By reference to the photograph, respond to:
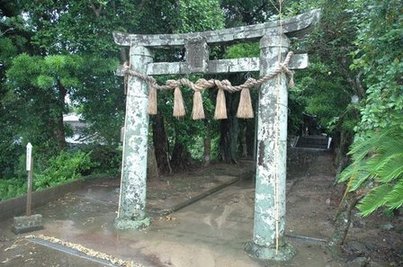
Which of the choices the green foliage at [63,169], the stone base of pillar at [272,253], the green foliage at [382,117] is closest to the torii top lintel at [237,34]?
the green foliage at [382,117]

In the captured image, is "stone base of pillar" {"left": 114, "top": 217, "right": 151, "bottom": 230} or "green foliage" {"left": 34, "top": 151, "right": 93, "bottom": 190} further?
"green foliage" {"left": 34, "top": 151, "right": 93, "bottom": 190}

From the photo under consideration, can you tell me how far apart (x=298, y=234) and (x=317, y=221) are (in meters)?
1.11

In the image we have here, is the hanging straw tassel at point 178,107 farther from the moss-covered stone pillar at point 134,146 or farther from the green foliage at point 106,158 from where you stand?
the green foliage at point 106,158

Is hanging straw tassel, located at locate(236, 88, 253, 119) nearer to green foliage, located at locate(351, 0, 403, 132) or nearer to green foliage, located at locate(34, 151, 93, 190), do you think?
green foliage, located at locate(351, 0, 403, 132)

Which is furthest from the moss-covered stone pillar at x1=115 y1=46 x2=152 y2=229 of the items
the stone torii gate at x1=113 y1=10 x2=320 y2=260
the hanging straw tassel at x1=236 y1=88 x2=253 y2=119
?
the hanging straw tassel at x1=236 y1=88 x2=253 y2=119

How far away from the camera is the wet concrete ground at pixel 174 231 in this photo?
18.1 ft

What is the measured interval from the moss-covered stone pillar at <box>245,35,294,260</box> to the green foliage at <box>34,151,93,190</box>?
6.30 meters

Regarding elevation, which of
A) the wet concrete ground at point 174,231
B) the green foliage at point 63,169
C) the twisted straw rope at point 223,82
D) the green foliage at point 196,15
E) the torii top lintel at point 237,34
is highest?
the green foliage at point 196,15

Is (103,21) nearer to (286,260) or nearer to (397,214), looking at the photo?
(286,260)

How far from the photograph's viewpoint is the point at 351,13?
7.23 metres

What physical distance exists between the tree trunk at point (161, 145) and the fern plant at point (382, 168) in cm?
819

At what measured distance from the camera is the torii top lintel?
5191mm

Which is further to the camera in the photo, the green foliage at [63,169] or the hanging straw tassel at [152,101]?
the green foliage at [63,169]

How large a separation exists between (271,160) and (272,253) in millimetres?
1403
